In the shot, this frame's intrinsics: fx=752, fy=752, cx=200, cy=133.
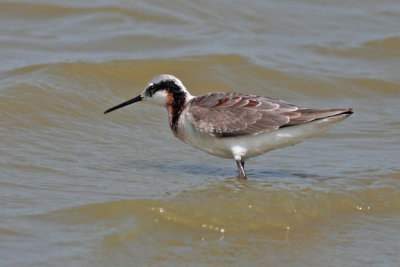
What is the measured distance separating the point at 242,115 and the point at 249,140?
0.37 metres

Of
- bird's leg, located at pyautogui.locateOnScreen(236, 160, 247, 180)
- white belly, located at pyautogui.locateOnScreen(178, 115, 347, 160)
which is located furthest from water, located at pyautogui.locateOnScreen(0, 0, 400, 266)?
white belly, located at pyautogui.locateOnScreen(178, 115, 347, 160)

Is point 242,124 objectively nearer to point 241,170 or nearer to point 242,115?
point 242,115

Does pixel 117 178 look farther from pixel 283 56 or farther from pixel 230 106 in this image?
pixel 283 56

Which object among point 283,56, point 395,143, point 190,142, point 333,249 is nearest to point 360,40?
point 283,56

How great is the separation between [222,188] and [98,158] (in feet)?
7.26

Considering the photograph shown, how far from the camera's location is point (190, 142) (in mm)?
11078

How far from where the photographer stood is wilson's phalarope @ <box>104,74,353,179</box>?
10.6 metres

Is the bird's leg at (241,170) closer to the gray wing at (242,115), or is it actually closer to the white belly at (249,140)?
the white belly at (249,140)

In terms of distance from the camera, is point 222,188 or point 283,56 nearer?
point 222,188

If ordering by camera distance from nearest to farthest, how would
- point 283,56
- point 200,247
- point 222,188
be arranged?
point 200,247 < point 222,188 < point 283,56

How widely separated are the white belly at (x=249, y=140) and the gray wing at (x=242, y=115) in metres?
0.10

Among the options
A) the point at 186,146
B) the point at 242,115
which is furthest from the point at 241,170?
the point at 186,146

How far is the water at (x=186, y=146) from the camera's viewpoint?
330 inches

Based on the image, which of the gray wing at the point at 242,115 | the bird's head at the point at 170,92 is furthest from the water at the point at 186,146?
the bird's head at the point at 170,92
